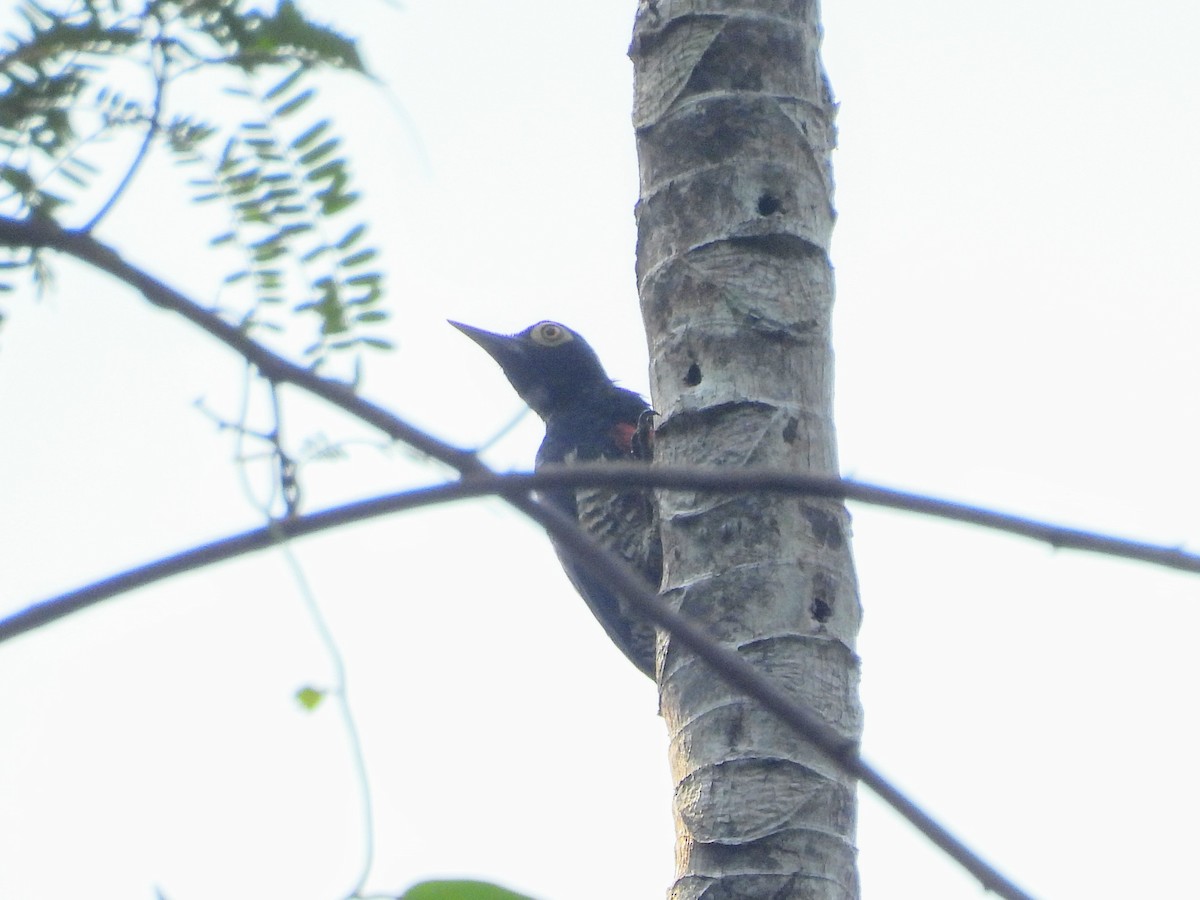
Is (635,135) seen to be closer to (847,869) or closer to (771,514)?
(771,514)

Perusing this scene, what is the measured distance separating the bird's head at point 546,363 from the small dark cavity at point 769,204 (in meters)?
3.30

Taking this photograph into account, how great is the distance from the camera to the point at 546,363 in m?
7.33

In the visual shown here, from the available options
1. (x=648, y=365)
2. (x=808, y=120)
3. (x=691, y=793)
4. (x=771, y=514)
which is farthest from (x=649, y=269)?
(x=691, y=793)

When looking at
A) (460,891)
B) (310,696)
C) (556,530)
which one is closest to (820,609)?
(310,696)

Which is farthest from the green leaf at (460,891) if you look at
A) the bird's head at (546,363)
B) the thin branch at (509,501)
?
the bird's head at (546,363)

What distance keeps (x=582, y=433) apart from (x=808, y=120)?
312 centimetres

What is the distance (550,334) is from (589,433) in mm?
644

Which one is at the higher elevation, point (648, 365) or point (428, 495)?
point (648, 365)

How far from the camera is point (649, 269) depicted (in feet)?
13.7

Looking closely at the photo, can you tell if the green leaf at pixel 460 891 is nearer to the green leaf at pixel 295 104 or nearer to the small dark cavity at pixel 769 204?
the green leaf at pixel 295 104

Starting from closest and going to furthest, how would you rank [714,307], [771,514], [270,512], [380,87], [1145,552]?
[1145,552] < [270,512] < [380,87] < [771,514] < [714,307]

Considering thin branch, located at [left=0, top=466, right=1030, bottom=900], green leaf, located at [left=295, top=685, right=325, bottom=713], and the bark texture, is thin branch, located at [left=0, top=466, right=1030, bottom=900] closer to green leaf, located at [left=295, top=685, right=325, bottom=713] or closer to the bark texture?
green leaf, located at [left=295, top=685, right=325, bottom=713]

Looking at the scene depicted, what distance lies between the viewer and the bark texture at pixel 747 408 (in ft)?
11.3

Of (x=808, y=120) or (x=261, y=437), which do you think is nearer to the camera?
(x=261, y=437)
